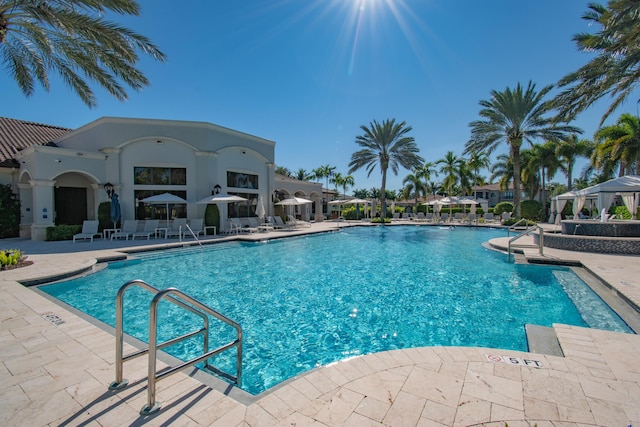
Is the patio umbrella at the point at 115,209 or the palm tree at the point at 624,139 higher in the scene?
the palm tree at the point at 624,139

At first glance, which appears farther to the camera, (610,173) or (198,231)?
(610,173)

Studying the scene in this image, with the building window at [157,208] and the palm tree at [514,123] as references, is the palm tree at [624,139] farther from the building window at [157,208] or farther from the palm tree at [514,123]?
the building window at [157,208]

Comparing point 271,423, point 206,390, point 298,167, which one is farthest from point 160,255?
point 298,167

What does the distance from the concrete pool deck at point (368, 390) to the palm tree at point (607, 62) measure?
8.89 m

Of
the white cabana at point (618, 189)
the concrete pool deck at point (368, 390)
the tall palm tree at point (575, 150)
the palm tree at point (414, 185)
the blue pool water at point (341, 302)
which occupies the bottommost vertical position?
the blue pool water at point (341, 302)

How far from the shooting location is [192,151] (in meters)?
18.0

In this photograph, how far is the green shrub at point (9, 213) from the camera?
51.6 ft

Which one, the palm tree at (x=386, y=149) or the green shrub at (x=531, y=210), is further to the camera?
the palm tree at (x=386, y=149)

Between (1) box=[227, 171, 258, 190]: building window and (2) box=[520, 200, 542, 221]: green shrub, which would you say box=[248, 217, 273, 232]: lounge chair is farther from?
(2) box=[520, 200, 542, 221]: green shrub

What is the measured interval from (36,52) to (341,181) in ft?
155

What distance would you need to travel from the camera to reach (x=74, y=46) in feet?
28.4

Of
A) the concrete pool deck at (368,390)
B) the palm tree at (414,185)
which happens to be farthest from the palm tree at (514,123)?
the palm tree at (414,185)

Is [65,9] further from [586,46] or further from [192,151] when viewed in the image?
[586,46]

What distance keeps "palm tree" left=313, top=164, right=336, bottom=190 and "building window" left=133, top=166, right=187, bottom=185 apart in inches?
1667
